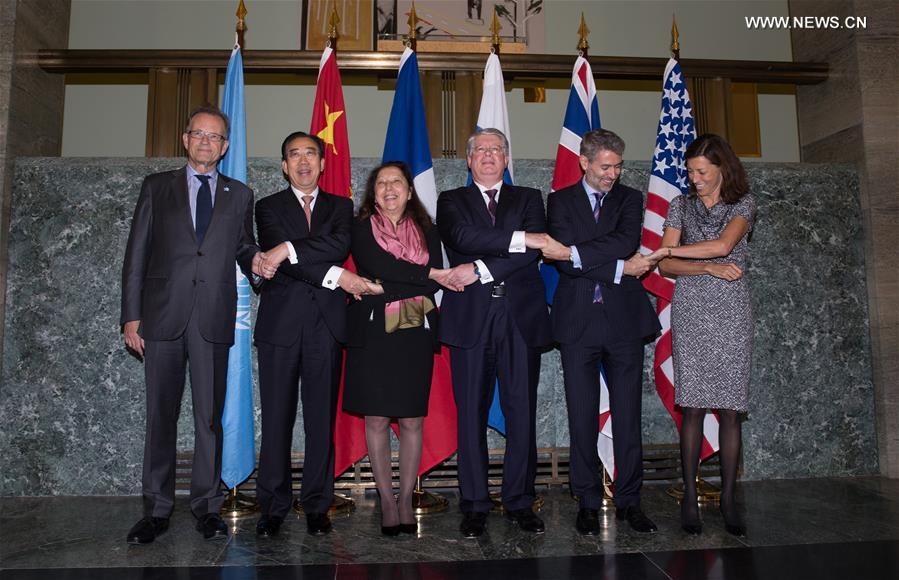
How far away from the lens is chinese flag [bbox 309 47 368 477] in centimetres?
334

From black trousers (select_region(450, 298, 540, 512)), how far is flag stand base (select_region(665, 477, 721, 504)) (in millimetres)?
998

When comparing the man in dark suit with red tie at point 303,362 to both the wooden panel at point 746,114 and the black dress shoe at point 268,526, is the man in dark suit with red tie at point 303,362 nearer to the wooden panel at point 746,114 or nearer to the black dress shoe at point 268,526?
the black dress shoe at point 268,526

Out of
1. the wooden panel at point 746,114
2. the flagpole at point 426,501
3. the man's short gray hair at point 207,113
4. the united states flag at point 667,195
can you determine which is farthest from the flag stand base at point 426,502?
the wooden panel at point 746,114

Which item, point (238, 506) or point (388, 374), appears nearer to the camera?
point (388, 374)

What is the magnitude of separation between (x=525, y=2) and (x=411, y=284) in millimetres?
4748

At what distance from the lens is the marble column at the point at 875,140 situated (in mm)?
3873

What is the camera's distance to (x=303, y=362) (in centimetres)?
282

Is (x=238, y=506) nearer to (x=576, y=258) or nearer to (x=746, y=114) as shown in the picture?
(x=576, y=258)

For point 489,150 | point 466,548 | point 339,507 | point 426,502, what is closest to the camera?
point 466,548

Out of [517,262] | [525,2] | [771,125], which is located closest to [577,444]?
[517,262]

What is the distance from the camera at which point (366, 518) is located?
3.06 m

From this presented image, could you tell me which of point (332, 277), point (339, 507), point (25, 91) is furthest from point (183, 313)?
point (25, 91)

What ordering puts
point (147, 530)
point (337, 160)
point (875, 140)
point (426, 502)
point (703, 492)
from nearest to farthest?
point (147, 530) < point (426, 502) < point (703, 492) < point (337, 160) < point (875, 140)

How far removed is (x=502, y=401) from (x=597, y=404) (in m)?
0.43
